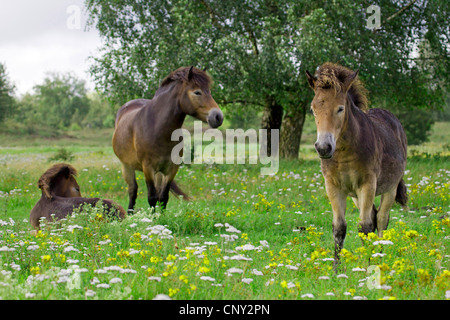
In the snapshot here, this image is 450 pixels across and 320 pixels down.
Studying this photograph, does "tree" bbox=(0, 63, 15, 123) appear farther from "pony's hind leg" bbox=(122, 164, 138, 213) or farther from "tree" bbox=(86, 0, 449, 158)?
"pony's hind leg" bbox=(122, 164, 138, 213)

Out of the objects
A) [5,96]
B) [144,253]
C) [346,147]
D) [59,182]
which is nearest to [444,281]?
[346,147]

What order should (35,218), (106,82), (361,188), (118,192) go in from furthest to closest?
(106,82) < (118,192) < (35,218) < (361,188)

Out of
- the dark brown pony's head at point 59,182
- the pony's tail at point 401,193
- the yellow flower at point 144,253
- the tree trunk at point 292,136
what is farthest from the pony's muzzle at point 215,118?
the tree trunk at point 292,136

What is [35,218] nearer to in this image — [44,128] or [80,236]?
[80,236]

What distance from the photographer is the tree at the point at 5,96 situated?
45938 mm

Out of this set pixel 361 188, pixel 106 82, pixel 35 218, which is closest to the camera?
pixel 361 188

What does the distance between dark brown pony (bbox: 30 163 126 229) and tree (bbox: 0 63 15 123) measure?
4271 centimetres

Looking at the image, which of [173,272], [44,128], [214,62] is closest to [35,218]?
[173,272]

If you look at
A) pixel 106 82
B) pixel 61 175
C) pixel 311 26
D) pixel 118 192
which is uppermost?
pixel 311 26

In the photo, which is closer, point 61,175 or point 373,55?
point 61,175

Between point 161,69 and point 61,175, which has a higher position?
point 161,69

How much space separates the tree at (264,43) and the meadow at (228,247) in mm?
3108
